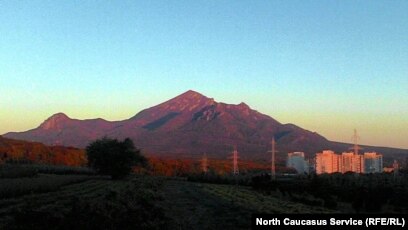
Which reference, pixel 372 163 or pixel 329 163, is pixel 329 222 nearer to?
pixel 372 163

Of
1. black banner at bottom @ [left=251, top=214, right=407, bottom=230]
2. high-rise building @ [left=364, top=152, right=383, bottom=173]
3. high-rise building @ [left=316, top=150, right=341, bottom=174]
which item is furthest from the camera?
high-rise building @ [left=316, top=150, right=341, bottom=174]

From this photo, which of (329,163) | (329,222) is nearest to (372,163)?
(329,163)

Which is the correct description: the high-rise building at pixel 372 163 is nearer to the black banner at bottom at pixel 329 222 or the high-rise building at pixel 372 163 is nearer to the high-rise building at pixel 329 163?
the high-rise building at pixel 329 163

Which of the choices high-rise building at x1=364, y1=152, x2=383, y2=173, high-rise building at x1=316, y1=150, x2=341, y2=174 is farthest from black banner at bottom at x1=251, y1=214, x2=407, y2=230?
high-rise building at x1=316, y1=150, x2=341, y2=174

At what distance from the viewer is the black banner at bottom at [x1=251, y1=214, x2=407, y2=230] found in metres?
15.5

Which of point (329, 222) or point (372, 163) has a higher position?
point (372, 163)

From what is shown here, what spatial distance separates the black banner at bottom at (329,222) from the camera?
1548cm

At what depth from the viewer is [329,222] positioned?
53.5ft

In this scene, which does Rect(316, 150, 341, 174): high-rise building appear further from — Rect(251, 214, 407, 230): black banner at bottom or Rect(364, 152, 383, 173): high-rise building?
Rect(251, 214, 407, 230): black banner at bottom

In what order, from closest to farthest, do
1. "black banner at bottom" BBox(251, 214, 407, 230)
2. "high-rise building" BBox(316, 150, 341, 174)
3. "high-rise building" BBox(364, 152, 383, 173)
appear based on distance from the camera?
"black banner at bottom" BBox(251, 214, 407, 230) < "high-rise building" BBox(364, 152, 383, 173) < "high-rise building" BBox(316, 150, 341, 174)

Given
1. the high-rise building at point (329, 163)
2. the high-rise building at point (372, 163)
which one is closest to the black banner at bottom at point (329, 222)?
the high-rise building at point (372, 163)

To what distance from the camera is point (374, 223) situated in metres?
16.1

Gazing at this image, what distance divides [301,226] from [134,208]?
10.3 meters

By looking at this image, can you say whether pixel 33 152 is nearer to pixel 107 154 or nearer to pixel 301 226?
pixel 107 154
